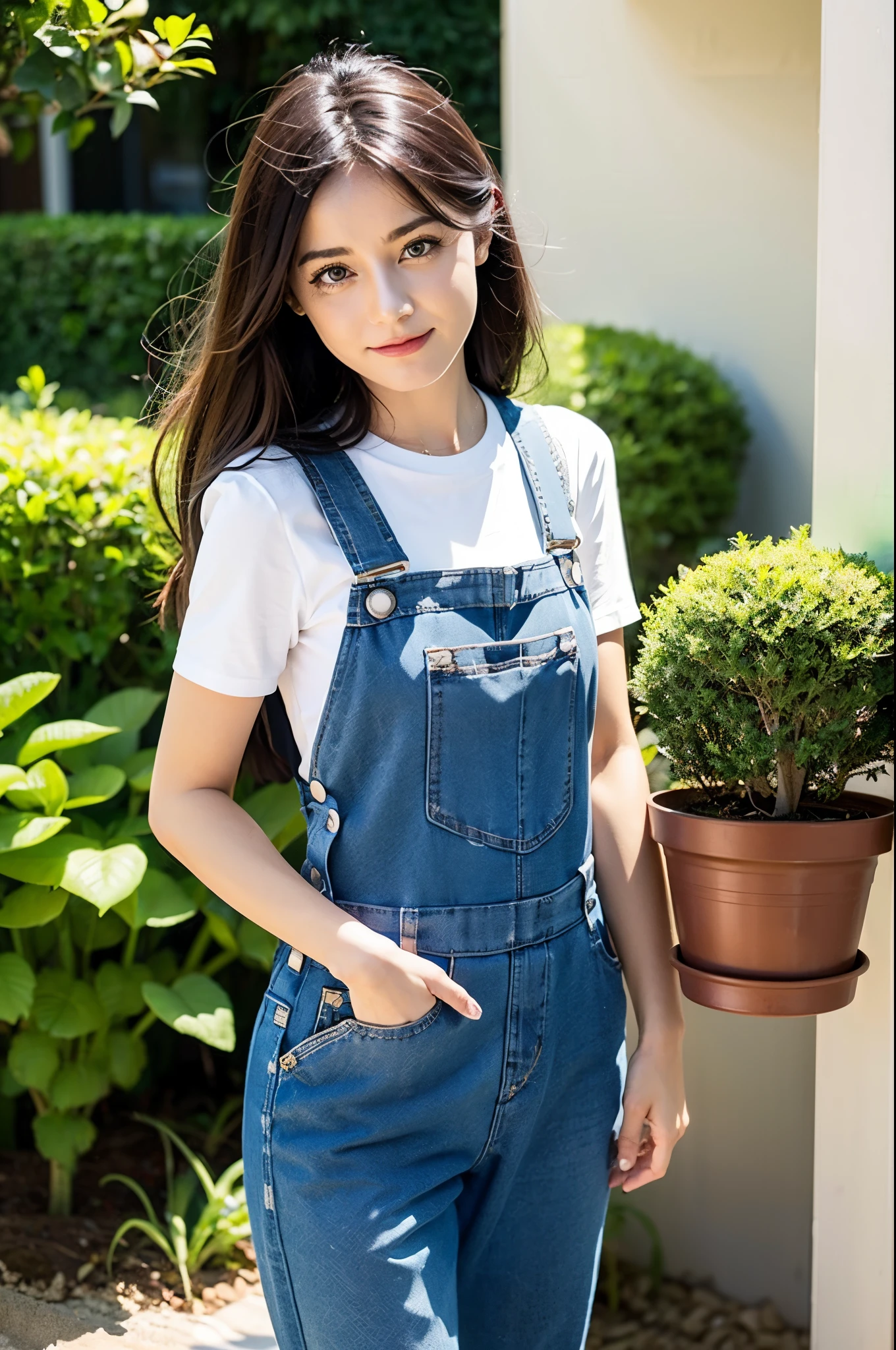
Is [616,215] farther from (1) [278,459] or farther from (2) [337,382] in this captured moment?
(1) [278,459]

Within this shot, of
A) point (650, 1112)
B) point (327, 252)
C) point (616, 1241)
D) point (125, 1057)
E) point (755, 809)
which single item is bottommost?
point (616, 1241)

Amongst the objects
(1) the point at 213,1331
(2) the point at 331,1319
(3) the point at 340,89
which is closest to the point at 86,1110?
(1) the point at 213,1331

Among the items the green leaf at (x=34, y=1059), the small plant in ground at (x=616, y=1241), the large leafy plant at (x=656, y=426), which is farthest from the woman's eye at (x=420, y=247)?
the small plant in ground at (x=616, y=1241)

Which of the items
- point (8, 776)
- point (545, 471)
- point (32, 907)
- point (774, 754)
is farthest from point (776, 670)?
point (32, 907)

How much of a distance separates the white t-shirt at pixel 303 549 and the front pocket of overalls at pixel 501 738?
0.11 m

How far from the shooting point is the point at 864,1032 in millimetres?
1886

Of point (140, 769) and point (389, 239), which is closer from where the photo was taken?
point (389, 239)

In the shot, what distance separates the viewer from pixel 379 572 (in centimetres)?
146

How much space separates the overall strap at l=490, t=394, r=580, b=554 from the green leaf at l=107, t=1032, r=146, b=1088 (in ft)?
4.63

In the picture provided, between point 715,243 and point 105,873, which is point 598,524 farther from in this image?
point 715,243

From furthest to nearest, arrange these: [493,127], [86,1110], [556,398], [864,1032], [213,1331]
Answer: [493,127] → [556,398] → [86,1110] → [213,1331] → [864,1032]

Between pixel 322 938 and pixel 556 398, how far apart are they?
2.08 meters

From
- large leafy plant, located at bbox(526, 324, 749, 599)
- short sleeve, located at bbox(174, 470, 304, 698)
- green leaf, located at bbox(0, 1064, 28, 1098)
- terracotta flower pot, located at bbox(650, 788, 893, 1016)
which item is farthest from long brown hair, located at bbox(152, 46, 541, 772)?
large leafy plant, located at bbox(526, 324, 749, 599)

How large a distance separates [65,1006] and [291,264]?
1440 mm
